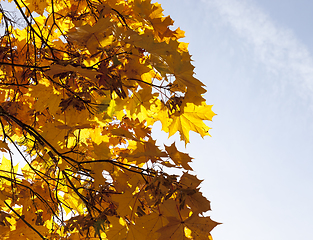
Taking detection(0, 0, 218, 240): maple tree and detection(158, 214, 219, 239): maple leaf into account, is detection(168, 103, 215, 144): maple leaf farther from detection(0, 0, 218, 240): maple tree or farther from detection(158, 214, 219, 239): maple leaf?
detection(158, 214, 219, 239): maple leaf

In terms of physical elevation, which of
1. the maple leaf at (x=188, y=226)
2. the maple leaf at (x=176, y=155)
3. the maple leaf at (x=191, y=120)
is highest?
the maple leaf at (x=191, y=120)

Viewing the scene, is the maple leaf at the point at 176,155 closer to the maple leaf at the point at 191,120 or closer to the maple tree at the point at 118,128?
the maple tree at the point at 118,128

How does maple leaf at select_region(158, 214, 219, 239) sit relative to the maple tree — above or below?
below

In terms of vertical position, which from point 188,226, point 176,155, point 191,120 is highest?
point 191,120

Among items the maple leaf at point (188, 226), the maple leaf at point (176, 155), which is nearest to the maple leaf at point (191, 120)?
the maple leaf at point (176, 155)

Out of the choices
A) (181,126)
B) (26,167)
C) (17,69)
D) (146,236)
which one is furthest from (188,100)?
(26,167)

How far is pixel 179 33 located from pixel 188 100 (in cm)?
99

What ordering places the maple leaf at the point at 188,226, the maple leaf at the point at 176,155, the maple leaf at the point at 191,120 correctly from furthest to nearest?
the maple leaf at the point at 191,120, the maple leaf at the point at 176,155, the maple leaf at the point at 188,226

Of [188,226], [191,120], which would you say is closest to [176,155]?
[188,226]

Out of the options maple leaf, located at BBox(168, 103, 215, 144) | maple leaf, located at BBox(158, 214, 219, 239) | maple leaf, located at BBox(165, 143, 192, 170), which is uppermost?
maple leaf, located at BBox(168, 103, 215, 144)

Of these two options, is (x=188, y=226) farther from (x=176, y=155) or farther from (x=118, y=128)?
(x=118, y=128)

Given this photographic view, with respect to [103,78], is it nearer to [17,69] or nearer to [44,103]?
[44,103]

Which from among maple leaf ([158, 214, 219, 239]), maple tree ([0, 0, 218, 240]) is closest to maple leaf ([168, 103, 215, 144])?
maple tree ([0, 0, 218, 240])

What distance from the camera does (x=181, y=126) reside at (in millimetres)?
2047
